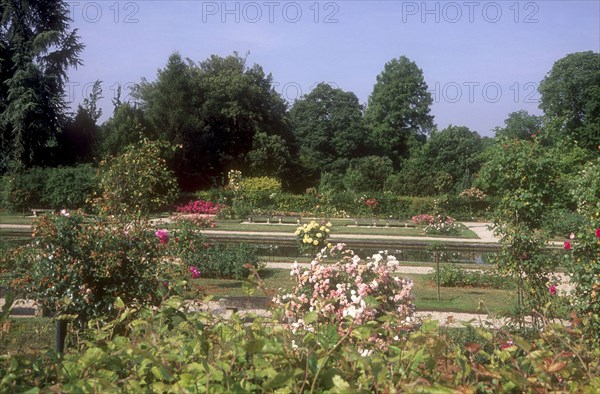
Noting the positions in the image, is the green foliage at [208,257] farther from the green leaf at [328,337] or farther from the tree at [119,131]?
the tree at [119,131]

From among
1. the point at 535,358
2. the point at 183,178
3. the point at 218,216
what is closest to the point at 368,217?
the point at 218,216

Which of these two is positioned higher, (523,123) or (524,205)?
(523,123)

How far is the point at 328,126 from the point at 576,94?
1739 cm

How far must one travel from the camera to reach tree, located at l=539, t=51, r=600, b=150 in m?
40.9

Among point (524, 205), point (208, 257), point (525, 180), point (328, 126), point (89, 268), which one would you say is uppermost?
point (328, 126)

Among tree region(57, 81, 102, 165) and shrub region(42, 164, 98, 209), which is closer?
shrub region(42, 164, 98, 209)

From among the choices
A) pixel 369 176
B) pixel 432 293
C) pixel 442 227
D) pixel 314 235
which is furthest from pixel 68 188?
pixel 432 293

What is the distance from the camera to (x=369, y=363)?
177 cm

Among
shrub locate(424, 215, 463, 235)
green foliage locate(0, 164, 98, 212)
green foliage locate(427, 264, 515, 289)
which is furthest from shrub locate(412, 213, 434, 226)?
green foliage locate(0, 164, 98, 212)

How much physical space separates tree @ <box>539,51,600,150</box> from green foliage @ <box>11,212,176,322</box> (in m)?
38.8

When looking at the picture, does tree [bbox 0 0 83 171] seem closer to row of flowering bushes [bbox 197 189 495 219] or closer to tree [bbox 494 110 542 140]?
row of flowering bushes [bbox 197 189 495 219]

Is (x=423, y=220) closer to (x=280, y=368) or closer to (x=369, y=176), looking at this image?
(x=369, y=176)

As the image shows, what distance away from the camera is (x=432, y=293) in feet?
36.5

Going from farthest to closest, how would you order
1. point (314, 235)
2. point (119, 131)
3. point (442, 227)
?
point (119, 131) → point (442, 227) → point (314, 235)
